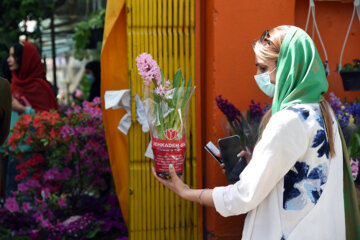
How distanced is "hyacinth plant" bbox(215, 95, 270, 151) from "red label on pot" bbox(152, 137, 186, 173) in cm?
72

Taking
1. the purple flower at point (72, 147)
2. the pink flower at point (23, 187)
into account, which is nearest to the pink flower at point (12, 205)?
the pink flower at point (23, 187)

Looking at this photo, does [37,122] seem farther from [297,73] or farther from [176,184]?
[297,73]

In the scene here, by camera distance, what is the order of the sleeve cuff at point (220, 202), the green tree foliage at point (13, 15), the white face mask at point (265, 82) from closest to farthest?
1. the sleeve cuff at point (220, 202)
2. the white face mask at point (265, 82)
3. the green tree foliage at point (13, 15)

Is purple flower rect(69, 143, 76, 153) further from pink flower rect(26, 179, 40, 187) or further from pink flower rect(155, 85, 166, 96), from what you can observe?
pink flower rect(155, 85, 166, 96)

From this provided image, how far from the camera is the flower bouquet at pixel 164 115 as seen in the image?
2396 mm

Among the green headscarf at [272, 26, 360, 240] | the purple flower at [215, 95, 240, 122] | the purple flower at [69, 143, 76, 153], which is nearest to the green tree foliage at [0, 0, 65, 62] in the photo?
the purple flower at [69, 143, 76, 153]

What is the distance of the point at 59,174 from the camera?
4.50m

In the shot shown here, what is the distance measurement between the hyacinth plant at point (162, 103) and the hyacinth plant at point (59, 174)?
77.5 inches

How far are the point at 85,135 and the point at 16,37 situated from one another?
2.67m

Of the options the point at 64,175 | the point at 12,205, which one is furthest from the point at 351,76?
the point at 12,205

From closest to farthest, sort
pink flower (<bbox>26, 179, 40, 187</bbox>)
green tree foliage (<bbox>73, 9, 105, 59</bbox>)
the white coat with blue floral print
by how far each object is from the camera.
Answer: the white coat with blue floral print, pink flower (<bbox>26, 179, 40, 187</bbox>), green tree foliage (<bbox>73, 9, 105, 59</bbox>)

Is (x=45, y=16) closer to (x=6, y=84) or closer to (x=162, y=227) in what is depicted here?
(x=6, y=84)

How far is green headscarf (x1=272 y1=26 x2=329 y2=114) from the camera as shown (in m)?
1.96

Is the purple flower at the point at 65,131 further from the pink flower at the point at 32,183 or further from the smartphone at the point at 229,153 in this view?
the smartphone at the point at 229,153
